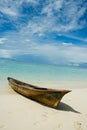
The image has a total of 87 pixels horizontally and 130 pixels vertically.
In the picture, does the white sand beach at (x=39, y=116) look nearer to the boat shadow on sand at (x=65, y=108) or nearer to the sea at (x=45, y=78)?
the boat shadow on sand at (x=65, y=108)

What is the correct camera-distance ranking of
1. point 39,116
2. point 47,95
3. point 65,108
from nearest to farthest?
1. point 39,116
2. point 47,95
3. point 65,108

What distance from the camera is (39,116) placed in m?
7.07

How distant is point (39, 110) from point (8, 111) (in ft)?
4.61

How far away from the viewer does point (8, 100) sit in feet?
30.0

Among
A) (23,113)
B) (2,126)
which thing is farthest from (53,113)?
(2,126)

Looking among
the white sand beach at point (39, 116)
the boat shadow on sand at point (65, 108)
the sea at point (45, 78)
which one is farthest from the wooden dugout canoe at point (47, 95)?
the sea at point (45, 78)

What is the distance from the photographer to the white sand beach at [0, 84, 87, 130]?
618cm

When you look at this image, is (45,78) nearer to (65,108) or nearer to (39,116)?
(65,108)

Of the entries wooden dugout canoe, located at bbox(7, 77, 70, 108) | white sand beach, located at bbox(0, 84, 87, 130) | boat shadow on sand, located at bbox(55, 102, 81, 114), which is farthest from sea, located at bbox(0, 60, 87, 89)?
boat shadow on sand, located at bbox(55, 102, 81, 114)

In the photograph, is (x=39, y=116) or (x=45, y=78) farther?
(x=45, y=78)

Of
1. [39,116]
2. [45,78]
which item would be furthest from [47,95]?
[45,78]

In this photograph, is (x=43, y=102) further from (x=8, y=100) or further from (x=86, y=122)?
(x=86, y=122)

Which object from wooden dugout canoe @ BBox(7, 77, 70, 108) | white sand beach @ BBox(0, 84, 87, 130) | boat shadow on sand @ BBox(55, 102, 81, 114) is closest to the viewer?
white sand beach @ BBox(0, 84, 87, 130)

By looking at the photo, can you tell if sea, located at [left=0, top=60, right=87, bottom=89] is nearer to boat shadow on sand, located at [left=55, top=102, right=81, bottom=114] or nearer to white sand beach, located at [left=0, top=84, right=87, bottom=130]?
white sand beach, located at [left=0, top=84, right=87, bottom=130]
